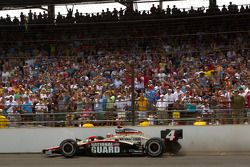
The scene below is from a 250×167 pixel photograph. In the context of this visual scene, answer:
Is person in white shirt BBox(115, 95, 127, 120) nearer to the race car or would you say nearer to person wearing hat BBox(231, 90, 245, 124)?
the race car

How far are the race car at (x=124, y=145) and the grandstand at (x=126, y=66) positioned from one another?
1.37 meters

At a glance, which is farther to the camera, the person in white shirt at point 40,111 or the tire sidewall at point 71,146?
the person in white shirt at point 40,111

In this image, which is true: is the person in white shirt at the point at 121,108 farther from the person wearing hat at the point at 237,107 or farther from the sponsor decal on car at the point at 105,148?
the person wearing hat at the point at 237,107

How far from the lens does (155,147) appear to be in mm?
14445

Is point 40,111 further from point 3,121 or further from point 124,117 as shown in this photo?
point 124,117

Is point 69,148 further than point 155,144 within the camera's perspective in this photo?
Yes

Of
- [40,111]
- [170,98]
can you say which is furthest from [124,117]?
[40,111]

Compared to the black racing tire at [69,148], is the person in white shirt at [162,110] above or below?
above

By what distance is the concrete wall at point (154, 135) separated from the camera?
1559cm

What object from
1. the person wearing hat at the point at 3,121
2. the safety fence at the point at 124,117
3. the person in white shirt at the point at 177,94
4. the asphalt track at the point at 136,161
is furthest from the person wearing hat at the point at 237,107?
the person wearing hat at the point at 3,121

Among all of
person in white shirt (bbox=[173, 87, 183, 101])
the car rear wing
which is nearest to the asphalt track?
the car rear wing

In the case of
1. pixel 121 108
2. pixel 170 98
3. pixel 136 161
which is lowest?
pixel 136 161

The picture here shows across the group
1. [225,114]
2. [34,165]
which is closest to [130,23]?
[225,114]

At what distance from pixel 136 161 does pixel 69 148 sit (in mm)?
2427
